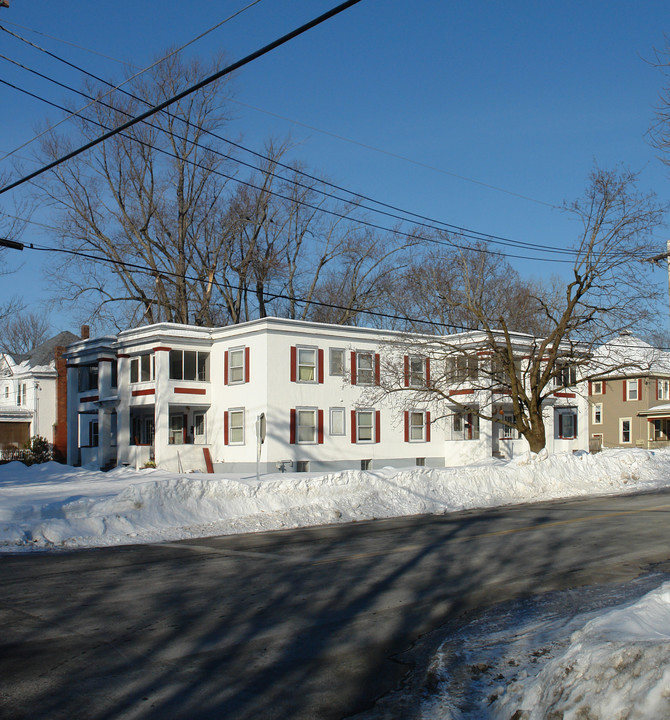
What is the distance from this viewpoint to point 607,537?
15531 mm

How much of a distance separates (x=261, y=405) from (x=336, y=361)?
5.07m

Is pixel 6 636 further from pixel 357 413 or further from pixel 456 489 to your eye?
pixel 357 413

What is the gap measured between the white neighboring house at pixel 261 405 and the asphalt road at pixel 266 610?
21028mm

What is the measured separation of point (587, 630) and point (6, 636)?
5908mm

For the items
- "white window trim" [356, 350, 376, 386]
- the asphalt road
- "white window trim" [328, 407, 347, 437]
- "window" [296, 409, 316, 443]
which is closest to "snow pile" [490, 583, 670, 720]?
the asphalt road

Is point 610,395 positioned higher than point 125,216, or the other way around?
point 125,216

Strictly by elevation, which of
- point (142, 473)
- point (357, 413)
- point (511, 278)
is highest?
point (511, 278)

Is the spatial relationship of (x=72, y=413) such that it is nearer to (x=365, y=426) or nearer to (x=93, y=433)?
(x=93, y=433)

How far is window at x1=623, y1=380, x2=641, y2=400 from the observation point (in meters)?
60.8

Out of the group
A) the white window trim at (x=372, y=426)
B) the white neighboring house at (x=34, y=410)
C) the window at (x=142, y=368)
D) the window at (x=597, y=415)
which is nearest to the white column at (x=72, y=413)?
the window at (x=142, y=368)

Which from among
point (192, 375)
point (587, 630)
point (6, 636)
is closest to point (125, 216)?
point (192, 375)

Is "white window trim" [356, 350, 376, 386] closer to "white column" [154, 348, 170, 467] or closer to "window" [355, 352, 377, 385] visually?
"window" [355, 352, 377, 385]

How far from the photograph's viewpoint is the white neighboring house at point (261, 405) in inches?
1505

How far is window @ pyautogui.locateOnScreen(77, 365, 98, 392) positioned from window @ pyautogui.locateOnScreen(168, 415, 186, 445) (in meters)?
7.28
